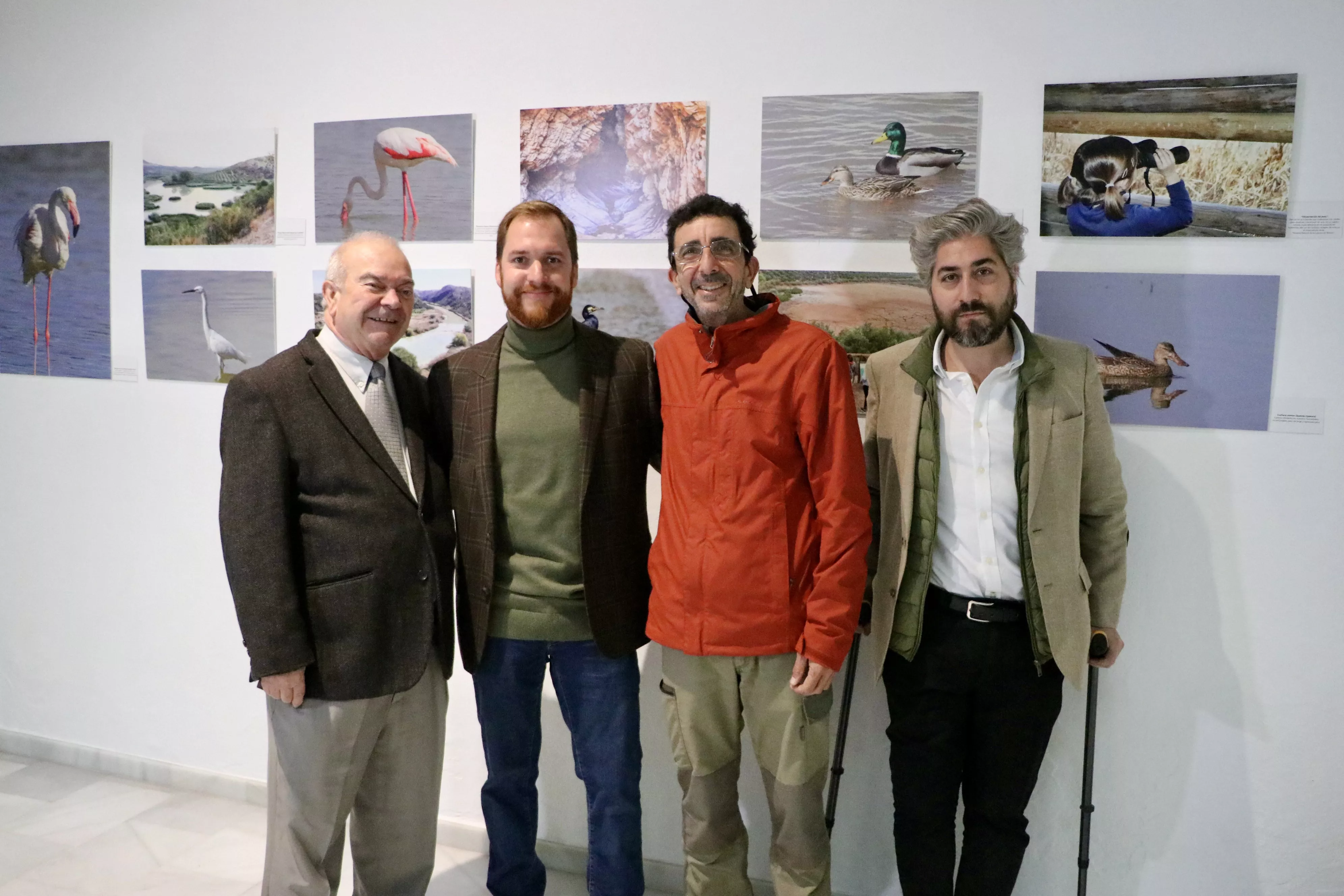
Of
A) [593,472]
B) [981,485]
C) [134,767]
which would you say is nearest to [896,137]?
[981,485]

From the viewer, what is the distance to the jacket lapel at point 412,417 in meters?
2.15

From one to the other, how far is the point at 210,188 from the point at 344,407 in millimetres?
1616

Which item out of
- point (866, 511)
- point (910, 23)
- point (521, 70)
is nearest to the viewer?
point (866, 511)

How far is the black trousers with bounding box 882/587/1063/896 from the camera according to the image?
212 centimetres

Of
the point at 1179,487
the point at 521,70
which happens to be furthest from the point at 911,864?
the point at 521,70

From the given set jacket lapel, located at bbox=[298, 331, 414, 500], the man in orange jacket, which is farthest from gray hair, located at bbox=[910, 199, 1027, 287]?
jacket lapel, located at bbox=[298, 331, 414, 500]

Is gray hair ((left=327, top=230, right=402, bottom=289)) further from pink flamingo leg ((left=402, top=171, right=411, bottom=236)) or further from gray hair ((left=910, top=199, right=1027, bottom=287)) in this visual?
gray hair ((left=910, top=199, right=1027, bottom=287))

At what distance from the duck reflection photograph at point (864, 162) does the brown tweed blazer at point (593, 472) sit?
2.22 feet

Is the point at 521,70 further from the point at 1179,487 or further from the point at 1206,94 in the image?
the point at 1179,487

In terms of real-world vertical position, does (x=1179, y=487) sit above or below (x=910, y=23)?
below

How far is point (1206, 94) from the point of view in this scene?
2.29m

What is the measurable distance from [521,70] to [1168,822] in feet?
9.39

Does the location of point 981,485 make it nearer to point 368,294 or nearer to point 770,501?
point 770,501

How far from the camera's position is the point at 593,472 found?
2.17 meters
